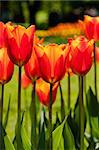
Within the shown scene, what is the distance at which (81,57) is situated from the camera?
1926 millimetres

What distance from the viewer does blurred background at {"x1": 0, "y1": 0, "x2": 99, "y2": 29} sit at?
22469mm

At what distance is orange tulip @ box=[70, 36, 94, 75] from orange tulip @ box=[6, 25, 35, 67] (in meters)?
0.16

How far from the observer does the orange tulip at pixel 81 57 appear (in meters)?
1.93

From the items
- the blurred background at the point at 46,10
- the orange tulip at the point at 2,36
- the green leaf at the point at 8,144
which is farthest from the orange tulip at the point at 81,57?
the blurred background at the point at 46,10

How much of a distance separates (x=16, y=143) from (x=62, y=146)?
0.18 m

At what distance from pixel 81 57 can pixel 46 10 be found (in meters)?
21.5

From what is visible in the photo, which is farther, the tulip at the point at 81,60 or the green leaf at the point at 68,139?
the green leaf at the point at 68,139

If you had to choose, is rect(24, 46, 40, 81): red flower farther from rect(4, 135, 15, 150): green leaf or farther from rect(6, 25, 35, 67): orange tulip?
rect(4, 135, 15, 150): green leaf

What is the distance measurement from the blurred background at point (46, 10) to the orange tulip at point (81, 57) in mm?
20105

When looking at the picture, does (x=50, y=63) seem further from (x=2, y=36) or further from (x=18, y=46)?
(x=2, y=36)

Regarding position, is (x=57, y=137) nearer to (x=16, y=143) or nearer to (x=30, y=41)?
(x=16, y=143)

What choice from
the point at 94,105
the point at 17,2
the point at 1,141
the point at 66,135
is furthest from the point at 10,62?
the point at 17,2

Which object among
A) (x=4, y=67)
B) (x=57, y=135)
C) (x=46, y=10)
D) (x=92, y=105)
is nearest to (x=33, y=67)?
(x=4, y=67)

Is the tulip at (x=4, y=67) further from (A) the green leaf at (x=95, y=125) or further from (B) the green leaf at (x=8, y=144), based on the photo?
(A) the green leaf at (x=95, y=125)
